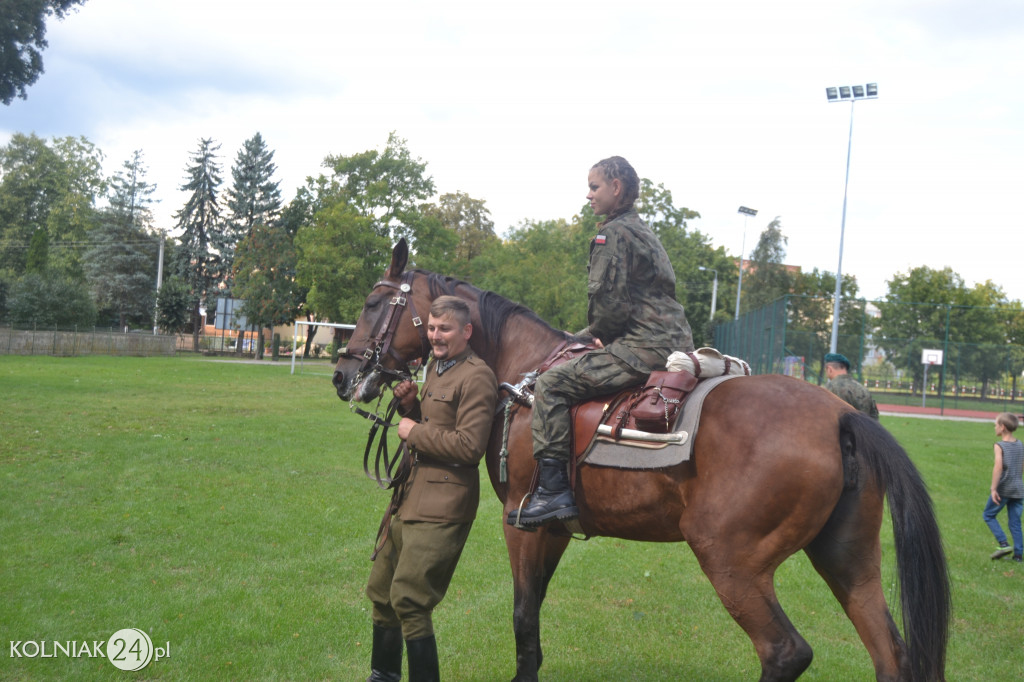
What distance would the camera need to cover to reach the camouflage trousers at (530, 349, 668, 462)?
12.4ft

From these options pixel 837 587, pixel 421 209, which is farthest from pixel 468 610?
pixel 421 209

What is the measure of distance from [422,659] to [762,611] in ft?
5.62

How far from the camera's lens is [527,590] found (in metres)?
4.00

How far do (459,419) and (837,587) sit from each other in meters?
2.05

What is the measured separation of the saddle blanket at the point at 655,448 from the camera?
3528mm

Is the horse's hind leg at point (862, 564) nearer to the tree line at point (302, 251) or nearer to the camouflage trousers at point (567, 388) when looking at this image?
the camouflage trousers at point (567, 388)

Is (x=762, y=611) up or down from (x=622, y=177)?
down

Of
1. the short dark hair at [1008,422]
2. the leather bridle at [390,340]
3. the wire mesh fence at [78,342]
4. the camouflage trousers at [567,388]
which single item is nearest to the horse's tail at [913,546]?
the camouflage trousers at [567,388]

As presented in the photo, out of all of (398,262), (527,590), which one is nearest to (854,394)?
(527,590)

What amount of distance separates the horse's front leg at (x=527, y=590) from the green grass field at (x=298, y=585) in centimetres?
93

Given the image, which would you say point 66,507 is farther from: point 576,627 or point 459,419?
point 459,419

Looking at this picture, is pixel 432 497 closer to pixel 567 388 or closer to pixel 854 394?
pixel 567 388

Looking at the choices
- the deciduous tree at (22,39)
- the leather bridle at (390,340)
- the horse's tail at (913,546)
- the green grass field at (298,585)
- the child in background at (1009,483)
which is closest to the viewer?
the horse's tail at (913,546)

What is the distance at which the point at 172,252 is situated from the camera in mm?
63719
